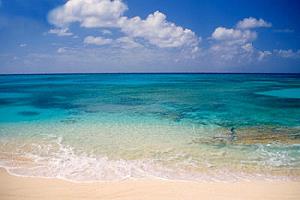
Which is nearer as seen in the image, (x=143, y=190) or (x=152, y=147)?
(x=143, y=190)

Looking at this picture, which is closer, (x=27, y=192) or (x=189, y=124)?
(x=27, y=192)

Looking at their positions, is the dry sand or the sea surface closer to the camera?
the dry sand

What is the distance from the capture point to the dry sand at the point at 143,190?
131 inches

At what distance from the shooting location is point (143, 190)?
138 inches

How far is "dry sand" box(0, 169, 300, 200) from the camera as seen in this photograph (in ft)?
10.9

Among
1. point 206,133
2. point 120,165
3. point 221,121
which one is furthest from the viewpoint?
point 221,121

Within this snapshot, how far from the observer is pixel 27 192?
340 cm

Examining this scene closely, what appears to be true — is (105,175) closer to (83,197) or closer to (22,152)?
(83,197)

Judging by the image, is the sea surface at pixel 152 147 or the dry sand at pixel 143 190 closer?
the dry sand at pixel 143 190

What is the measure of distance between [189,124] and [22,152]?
381 centimetres

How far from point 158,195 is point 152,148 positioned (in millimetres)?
1943

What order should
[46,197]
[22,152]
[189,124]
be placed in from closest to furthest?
[46,197] → [22,152] → [189,124]

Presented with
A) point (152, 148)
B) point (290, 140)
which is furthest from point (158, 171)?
point (290, 140)

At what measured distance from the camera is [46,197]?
330 centimetres
